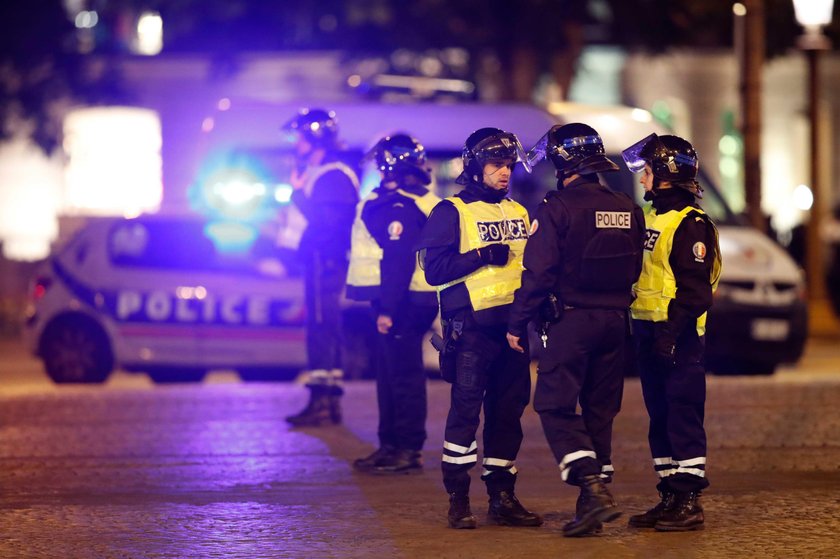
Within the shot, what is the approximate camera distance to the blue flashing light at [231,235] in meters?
13.1

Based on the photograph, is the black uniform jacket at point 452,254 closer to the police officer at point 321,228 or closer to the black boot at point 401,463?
the black boot at point 401,463

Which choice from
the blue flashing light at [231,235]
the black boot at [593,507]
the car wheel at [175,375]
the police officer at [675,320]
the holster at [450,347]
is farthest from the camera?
the car wheel at [175,375]

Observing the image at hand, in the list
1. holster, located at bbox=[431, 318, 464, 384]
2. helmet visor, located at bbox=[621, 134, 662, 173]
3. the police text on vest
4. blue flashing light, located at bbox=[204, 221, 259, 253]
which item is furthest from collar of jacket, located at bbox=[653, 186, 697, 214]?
blue flashing light, located at bbox=[204, 221, 259, 253]

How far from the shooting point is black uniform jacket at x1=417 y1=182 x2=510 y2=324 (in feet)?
22.9

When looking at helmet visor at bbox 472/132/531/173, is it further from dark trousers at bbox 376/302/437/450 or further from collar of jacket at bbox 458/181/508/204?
dark trousers at bbox 376/302/437/450

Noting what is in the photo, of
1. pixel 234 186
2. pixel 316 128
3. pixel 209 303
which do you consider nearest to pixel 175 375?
pixel 209 303

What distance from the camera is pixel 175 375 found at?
13.7 meters

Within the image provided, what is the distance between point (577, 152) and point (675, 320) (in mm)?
857

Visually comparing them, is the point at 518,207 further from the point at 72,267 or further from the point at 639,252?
the point at 72,267

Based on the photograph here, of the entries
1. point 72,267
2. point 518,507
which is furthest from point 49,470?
point 72,267

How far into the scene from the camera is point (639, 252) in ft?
22.4

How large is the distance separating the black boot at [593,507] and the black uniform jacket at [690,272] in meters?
0.77

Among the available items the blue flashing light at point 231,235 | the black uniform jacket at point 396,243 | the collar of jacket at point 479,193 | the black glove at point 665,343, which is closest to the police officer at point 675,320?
the black glove at point 665,343

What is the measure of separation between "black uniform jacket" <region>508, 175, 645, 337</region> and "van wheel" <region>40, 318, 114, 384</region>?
706cm
